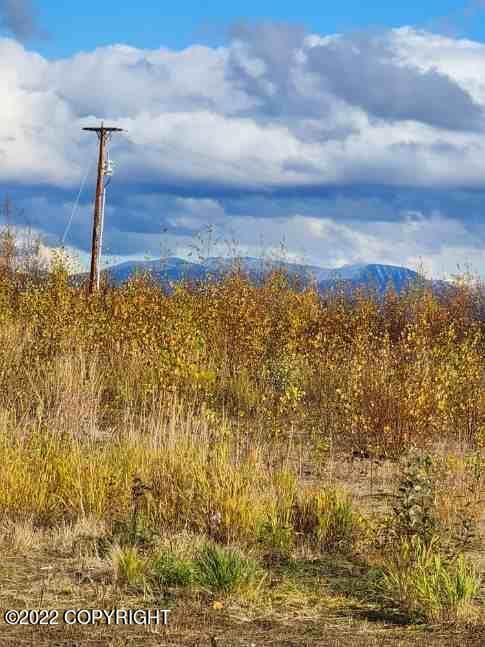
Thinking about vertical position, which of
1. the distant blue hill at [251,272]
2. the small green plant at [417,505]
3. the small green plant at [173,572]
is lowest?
the small green plant at [173,572]

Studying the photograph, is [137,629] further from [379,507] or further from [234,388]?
[234,388]

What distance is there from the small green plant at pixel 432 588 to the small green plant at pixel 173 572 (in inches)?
48.1

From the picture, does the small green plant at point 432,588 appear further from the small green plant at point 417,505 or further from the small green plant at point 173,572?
the small green plant at point 173,572

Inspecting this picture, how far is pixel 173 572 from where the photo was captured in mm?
6312

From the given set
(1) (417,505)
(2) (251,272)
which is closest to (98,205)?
(2) (251,272)

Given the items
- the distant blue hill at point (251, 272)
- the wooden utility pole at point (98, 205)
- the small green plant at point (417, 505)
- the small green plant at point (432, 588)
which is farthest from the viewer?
the wooden utility pole at point (98, 205)

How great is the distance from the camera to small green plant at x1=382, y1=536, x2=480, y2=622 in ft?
19.3

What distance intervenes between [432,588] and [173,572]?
1.59m

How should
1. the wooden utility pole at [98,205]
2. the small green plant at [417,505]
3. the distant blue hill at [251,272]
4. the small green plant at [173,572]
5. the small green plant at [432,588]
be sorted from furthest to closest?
1. the wooden utility pole at [98,205]
2. the distant blue hill at [251,272]
3. the small green plant at [417,505]
4. the small green plant at [173,572]
5. the small green plant at [432,588]

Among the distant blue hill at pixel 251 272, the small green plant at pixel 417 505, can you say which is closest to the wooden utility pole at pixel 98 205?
the distant blue hill at pixel 251 272

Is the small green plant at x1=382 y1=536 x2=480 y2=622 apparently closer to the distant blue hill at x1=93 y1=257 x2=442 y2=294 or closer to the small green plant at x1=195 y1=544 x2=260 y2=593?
the small green plant at x1=195 y1=544 x2=260 y2=593

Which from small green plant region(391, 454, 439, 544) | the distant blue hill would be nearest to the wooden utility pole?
the distant blue hill

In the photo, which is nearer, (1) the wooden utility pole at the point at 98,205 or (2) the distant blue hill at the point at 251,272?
(2) the distant blue hill at the point at 251,272

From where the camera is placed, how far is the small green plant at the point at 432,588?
5871 mm
